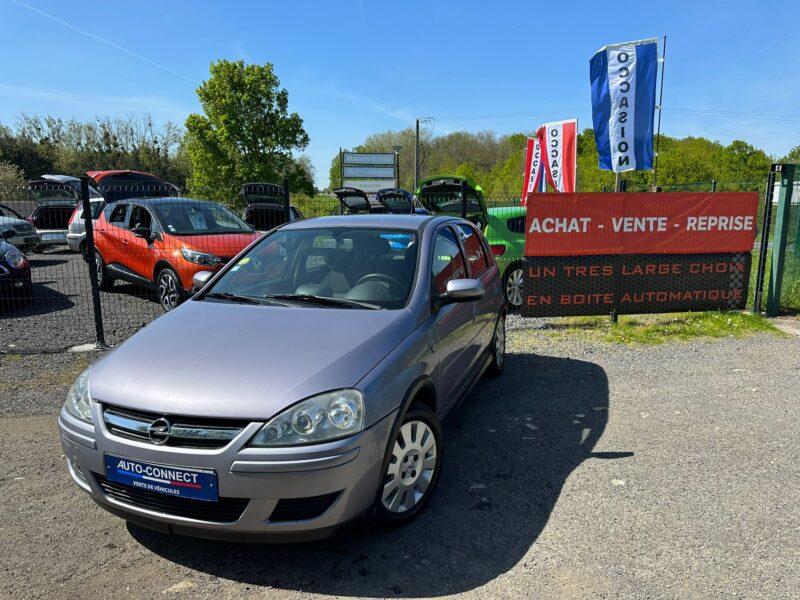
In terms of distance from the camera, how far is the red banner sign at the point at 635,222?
24.0 feet

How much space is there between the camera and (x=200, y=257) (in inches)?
317

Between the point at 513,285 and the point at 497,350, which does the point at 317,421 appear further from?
the point at 513,285

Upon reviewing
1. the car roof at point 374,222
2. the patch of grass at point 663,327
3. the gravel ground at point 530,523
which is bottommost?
the gravel ground at point 530,523

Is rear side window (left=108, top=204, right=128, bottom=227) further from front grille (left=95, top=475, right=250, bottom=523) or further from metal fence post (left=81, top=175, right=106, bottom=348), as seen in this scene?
front grille (left=95, top=475, right=250, bottom=523)

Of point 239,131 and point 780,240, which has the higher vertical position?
point 239,131

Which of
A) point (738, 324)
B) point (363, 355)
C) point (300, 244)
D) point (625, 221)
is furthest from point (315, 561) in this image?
point (738, 324)

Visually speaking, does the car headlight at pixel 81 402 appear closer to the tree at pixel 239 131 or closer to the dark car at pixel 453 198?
the dark car at pixel 453 198

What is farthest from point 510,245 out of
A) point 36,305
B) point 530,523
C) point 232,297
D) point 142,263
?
point 36,305

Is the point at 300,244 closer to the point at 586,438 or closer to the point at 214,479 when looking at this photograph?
the point at 214,479

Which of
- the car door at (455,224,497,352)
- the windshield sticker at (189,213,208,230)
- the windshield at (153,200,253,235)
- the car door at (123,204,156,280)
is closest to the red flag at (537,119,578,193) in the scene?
the windshield at (153,200,253,235)

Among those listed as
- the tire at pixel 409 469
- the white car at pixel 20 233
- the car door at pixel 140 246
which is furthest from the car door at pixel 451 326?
the white car at pixel 20 233

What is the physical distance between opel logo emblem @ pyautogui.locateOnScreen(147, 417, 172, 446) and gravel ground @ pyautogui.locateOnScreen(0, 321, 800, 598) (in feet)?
2.39

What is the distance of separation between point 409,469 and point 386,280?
4.02ft

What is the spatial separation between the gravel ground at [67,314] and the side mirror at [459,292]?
513cm
